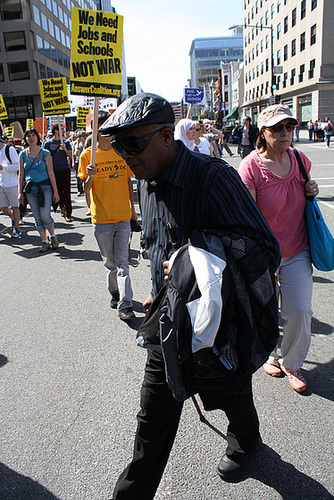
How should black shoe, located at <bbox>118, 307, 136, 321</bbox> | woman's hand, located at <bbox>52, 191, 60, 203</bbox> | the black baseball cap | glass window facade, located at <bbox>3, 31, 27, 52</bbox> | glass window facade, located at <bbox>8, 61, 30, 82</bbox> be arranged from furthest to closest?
glass window facade, located at <bbox>8, 61, 30, 82</bbox> → glass window facade, located at <bbox>3, 31, 27, 52</bbox> → woman's hand, located at <bbox>52, 191, 60, 203</bbox> → black shoe, located at <bbox>118, 307, 136, 321</bbox> → the black baseball cap

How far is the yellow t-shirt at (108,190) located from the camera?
455 cm

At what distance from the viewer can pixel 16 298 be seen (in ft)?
17.5

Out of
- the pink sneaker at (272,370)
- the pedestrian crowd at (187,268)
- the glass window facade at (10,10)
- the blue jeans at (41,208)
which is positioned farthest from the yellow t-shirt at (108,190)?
the glass window facade at (10,10)

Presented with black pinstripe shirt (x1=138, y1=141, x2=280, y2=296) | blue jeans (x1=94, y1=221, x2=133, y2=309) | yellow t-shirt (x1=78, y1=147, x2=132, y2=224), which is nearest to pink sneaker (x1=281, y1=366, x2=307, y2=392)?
black pinstripe shirt (x1=138, y1=141, x2=280, y2=296)

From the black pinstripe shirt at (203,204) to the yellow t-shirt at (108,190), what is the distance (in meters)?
2.74

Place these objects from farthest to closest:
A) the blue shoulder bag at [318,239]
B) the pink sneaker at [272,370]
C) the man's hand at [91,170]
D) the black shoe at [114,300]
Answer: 1. the black shoe at [114,300]
2. the man's hand at [91,170]
3. the pink sneaker at [272,370]
4. the blue shoulder bag at [318,239]

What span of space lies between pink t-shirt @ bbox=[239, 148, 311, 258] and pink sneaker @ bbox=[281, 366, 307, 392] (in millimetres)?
913

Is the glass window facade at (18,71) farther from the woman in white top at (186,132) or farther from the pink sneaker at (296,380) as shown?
the pink sneaker at (296,380)

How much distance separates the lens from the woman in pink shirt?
9.58ft

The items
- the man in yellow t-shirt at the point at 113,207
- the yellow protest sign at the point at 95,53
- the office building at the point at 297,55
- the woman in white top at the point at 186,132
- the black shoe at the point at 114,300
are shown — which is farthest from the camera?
the office building at the point at 297,55

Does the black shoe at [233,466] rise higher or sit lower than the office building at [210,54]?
lower

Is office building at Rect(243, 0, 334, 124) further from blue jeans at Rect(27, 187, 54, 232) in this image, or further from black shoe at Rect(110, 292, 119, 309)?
black shoe at Rect(110, 292, 119, 309)

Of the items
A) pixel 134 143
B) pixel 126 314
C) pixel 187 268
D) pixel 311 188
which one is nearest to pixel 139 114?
pixel 134 143

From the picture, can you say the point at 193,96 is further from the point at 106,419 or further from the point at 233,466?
the point at 233,466
